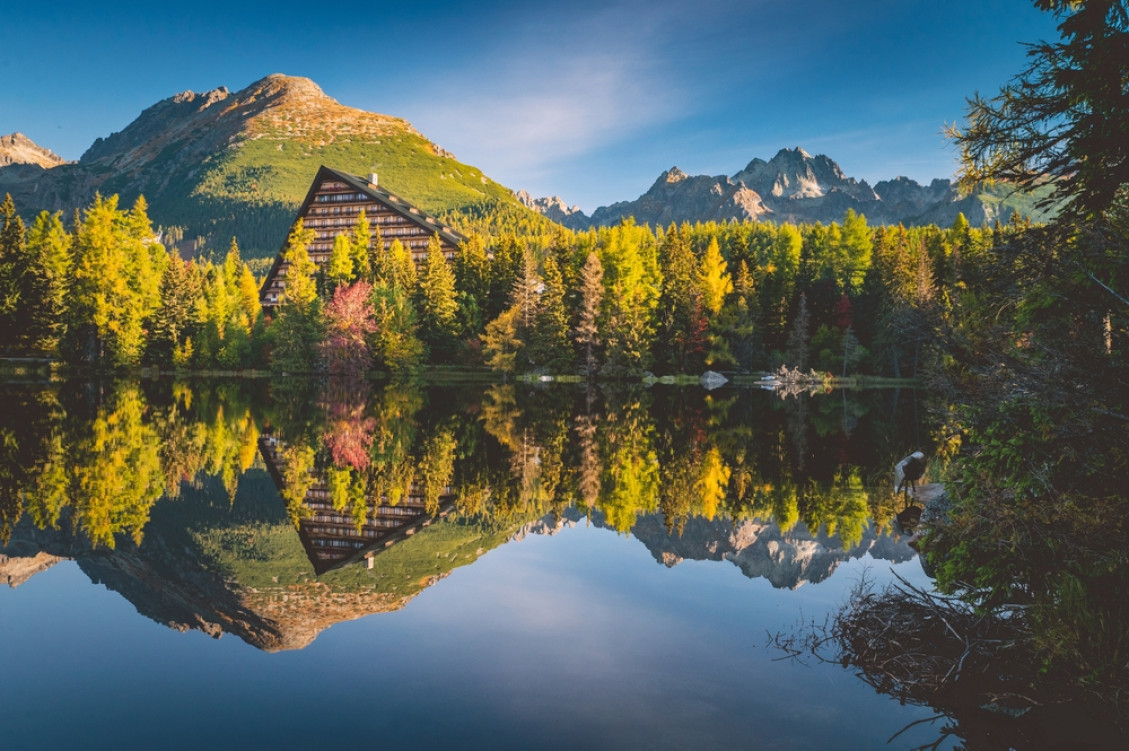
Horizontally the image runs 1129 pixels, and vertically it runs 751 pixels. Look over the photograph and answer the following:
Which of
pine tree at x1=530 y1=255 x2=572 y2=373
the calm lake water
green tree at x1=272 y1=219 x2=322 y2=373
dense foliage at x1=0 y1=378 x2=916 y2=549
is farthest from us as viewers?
green tree at x1=272 y1=219 x2=322 y2=373

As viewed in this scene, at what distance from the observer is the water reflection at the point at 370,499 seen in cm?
966

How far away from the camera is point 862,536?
12227 millimetres

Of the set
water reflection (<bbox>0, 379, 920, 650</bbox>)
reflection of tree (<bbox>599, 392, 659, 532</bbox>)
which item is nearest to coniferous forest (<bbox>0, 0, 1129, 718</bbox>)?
water reflection (<bbox>0, 379, 920, 650</bbox>)

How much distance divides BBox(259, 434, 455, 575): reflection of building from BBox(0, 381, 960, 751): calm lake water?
7 centimetres

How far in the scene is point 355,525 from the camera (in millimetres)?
12133

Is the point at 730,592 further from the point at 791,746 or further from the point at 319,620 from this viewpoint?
the point at 319,620

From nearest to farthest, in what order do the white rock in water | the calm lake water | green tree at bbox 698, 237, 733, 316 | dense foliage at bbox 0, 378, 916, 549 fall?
the calm lake water → dense foliage at bbox 0, 378, 916, 549 → the white rock in water → green tree at bbox 698, 237, 733, 316

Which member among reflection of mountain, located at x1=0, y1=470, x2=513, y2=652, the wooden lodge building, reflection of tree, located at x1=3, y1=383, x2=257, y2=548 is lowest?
reflection of mountain, located at x1=0, y1=470, x2=513, y2=652

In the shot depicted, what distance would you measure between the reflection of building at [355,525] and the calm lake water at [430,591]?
0.23 ft

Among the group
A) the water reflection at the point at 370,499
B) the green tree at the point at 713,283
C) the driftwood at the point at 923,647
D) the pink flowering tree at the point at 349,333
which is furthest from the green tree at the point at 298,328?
the driftwood at the point at 923,647

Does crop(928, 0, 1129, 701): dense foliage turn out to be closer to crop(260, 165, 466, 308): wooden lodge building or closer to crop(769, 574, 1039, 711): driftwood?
crop(769, 574, 1039, 711): driftwood

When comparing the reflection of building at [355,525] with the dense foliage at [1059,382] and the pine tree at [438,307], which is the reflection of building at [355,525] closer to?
the dense foliage at [1059,382]

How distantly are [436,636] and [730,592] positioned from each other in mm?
4074

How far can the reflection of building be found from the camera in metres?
10.7
